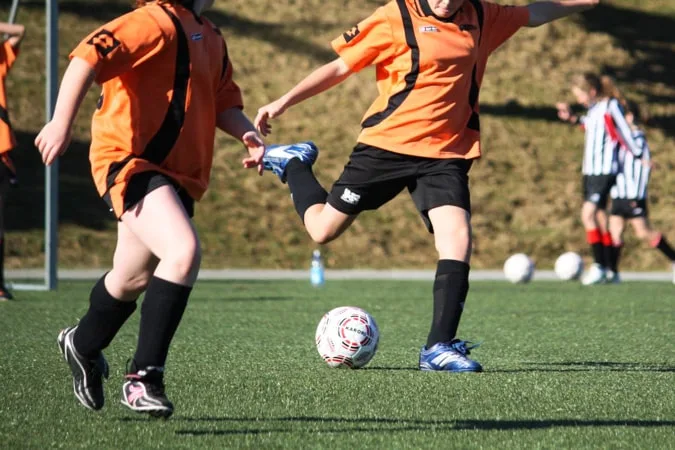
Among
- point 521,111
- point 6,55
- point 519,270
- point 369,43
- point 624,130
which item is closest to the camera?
point 369,43

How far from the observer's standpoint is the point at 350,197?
730cm

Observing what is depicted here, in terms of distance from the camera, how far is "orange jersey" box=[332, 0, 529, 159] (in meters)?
7.01

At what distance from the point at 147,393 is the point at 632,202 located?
40.0ft

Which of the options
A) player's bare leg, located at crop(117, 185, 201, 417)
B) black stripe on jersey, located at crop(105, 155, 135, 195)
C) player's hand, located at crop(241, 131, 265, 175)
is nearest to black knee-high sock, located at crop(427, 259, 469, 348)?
player's hand, located at crop(241, 131, 265, 175)

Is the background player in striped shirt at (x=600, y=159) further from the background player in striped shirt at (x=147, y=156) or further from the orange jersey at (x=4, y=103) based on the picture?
the background player in striped shirt at (x=147, y=156)

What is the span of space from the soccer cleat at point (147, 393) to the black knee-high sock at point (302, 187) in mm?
3060

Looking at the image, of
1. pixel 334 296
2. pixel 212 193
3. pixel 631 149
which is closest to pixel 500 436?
pixel 334 296

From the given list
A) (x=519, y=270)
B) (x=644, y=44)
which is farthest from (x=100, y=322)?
(x=644, y=44)

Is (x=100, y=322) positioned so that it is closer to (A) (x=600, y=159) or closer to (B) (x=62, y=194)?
(A) (x=600, y=159)

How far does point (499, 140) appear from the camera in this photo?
75.5 feet

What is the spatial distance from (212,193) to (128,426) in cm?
1577

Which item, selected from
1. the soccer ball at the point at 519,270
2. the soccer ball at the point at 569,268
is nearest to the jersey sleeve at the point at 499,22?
the soccer ball at the point at 519,270

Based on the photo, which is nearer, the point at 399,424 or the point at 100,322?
the point at 399,424

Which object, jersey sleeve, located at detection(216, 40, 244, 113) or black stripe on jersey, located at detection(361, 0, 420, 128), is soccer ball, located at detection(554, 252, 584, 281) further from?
jersey sleeve, located at detection(216, 40, 244, 113)
